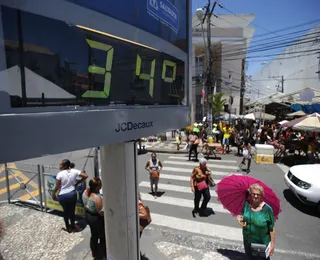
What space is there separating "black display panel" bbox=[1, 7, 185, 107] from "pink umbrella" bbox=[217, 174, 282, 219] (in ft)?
8.23

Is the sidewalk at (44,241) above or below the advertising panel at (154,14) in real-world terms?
below

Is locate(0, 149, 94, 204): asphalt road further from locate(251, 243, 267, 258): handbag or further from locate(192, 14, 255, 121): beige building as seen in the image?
locate(192, 14, 255, 121): beige building

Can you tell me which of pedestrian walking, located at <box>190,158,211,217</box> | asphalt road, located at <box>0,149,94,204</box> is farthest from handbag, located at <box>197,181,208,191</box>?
asphalt road, located at <box>0,149,94,204</box>

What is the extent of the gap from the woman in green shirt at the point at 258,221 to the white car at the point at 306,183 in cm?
361

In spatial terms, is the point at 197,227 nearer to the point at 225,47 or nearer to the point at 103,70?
the point at 103,70

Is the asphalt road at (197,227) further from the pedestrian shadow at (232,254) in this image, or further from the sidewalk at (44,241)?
the sidewalk at (44,241)

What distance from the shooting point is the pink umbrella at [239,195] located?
11.8 ft

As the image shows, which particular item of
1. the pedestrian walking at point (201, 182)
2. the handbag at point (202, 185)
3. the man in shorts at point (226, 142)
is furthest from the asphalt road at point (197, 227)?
the man in shorts at point (226, 142)

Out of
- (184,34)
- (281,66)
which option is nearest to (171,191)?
(184,34)

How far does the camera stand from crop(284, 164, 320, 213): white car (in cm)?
592

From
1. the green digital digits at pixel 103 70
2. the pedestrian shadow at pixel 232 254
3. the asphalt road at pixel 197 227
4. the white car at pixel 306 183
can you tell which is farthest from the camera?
the white car at pixel 306 183

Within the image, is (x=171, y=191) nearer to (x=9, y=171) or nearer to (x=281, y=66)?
(x=9, y=171)

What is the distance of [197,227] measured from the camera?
5535 millimetres

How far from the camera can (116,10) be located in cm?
174
